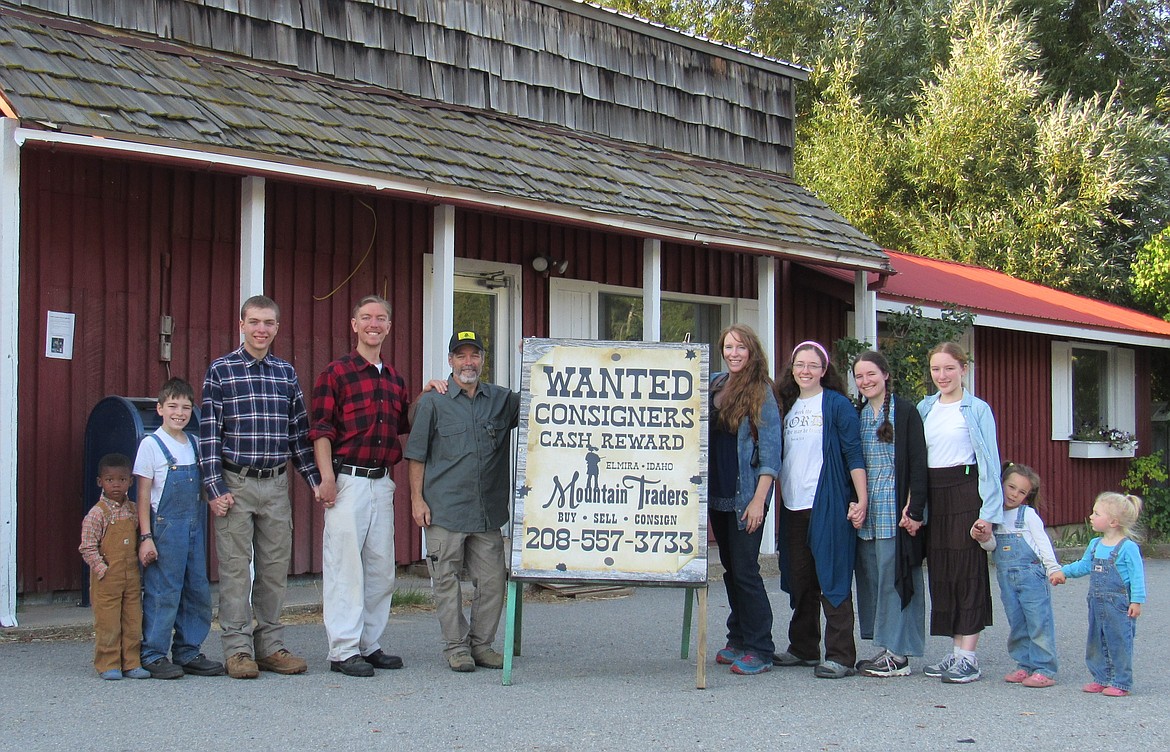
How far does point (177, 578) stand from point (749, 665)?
2804 millimetres

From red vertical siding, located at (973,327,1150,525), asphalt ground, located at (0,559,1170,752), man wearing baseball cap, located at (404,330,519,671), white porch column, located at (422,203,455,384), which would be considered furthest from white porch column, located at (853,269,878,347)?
man wearing baseball cap, located at (404,330,519,671)

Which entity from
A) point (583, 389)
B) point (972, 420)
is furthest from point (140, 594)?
point (972, 420)

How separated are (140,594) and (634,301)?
252 inches

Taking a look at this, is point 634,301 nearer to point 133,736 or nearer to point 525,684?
point 525,684

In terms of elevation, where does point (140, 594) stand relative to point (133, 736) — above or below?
above

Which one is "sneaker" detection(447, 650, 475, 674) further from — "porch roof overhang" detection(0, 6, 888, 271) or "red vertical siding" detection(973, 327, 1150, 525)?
"red vertical siding" detection(973, 327, 1150, 525)

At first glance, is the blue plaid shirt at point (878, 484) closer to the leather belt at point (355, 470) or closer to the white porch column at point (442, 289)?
the leather belt at point (355, 470)

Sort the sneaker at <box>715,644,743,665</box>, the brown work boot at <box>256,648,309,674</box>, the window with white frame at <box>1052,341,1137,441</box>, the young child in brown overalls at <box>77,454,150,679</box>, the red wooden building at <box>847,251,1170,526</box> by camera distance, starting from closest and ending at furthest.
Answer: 1. the young child in brown overalls at <box>77,454,150,679</box>
2. the brown work boot at <box>256,648,309,674</box>
3. the sneaker at <box>715,644,743,665</box>
4. the red wooden building at <box>847,251,1170,526</box>
5. the window with white frame at <box>1052,341,1137,441</box>

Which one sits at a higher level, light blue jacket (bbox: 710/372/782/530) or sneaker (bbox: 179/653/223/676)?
light blue jacket (bbox: 710/372/782/530)

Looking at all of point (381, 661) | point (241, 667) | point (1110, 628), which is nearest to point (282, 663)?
point (241, 667)

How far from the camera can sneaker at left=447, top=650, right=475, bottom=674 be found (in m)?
6.13

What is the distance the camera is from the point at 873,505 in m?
6.29

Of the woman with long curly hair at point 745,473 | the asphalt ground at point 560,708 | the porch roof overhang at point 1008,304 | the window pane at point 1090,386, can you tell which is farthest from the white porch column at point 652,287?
the window pane at point 1090,386

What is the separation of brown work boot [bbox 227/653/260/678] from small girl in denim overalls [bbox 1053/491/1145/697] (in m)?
3.76
